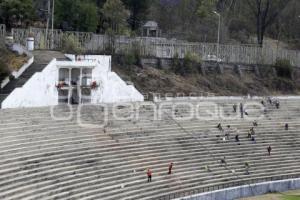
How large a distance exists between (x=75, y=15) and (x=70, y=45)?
6.70m

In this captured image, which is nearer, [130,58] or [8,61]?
[8,61]

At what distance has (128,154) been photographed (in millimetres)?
28531

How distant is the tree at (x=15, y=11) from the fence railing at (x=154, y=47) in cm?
358

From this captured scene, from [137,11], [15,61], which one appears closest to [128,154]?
[15,61]

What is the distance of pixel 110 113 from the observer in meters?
32.1

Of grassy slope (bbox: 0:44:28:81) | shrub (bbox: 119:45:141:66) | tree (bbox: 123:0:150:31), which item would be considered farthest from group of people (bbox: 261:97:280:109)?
grassy slope (bbox: 0:44:28:81)

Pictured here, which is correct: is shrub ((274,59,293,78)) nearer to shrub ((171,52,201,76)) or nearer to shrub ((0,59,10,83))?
shrub ((171,52,201,76))

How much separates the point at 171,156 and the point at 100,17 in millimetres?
21789

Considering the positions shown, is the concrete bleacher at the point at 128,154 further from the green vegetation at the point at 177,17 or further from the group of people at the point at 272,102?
the green vegetation at the point at 177,17

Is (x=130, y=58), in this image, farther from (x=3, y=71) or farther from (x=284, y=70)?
(x=284, y=70)

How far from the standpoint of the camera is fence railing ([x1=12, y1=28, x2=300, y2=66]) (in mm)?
38781

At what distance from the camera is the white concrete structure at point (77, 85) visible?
97.5 feet

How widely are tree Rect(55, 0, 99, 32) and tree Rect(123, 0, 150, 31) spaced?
271 inches

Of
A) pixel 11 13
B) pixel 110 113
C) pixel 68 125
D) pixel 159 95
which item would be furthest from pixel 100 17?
pixel 68 125
